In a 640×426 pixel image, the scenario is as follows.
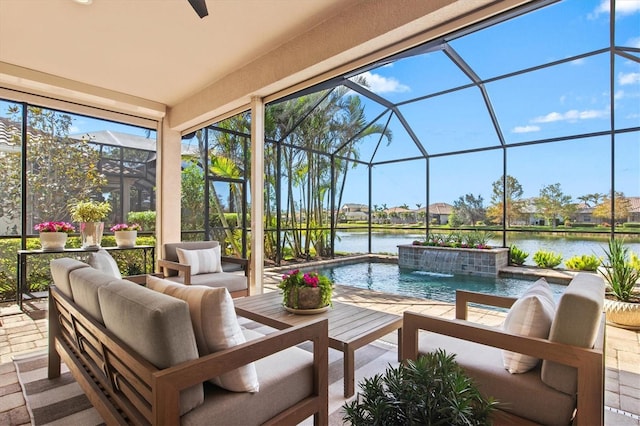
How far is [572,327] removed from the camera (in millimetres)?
1346

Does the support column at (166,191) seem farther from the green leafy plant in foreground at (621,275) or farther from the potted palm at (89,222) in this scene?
the green leafy plant in foreground at (621,275)

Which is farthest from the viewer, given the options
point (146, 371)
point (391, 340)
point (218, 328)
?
point (391, 340)

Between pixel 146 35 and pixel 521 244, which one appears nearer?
pixel 146 35

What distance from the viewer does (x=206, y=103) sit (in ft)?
15.6

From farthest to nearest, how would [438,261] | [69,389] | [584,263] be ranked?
[438,261] < [584,263] < [69,389]

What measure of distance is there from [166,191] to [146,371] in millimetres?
4989

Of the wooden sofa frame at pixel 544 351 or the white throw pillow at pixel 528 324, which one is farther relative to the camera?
the white throw pillow at pixel 528 324

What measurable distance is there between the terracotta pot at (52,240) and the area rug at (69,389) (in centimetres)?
176

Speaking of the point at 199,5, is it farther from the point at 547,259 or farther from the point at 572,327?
the point at 547,259

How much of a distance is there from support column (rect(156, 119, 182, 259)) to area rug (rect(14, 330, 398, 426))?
2.95 m

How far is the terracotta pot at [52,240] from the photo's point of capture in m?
4.01

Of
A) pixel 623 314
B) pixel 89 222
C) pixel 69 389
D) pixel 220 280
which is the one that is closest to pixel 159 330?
pixel 69 389

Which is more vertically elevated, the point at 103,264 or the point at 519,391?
the point at 103,264

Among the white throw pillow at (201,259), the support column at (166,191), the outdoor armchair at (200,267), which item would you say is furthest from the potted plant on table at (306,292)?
the support column at (166,191)
